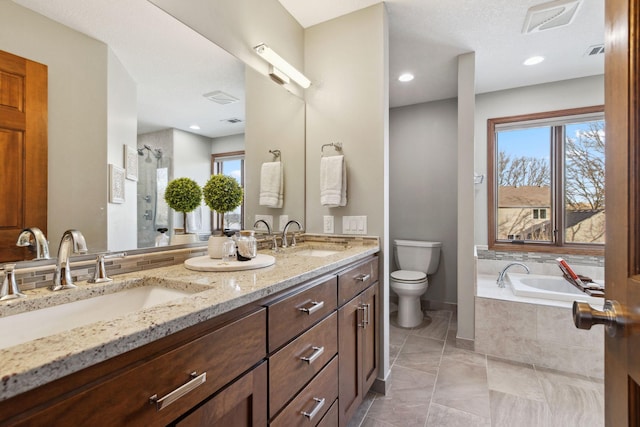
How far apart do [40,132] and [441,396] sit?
2.33 metres

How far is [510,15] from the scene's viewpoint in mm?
2053

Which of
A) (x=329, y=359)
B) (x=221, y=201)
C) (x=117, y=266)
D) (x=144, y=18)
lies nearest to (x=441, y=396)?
(x=329, y=359)

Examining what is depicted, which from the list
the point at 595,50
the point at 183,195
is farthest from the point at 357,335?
the point at 595,50

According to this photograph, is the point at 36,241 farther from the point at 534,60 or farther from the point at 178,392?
the point at 534,60

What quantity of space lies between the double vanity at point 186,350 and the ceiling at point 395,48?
70cm

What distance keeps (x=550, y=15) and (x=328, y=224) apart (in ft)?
6.87

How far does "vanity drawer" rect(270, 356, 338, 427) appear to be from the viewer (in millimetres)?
987

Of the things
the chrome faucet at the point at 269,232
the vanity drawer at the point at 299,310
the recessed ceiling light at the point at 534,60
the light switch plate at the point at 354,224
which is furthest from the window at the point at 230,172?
the recessed ceiling light at the point at 534,60

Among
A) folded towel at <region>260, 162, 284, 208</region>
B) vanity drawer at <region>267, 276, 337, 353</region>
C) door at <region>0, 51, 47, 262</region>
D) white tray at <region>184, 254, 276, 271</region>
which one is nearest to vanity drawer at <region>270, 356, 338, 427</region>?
vanity drawer at <region>267, 276, 337, 353</region>

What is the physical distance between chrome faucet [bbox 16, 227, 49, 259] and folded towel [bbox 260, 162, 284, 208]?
1147 millimetres

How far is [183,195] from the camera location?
1340 millimetres

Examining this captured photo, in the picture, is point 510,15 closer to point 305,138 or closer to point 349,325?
point 305,138

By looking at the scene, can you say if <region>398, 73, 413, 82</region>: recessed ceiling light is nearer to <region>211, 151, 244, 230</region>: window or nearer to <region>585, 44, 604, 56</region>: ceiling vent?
<region>585, 44, 604, 56</region>: ceiling vent

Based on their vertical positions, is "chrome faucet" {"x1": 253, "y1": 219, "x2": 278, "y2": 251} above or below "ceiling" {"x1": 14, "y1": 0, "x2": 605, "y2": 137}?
below
